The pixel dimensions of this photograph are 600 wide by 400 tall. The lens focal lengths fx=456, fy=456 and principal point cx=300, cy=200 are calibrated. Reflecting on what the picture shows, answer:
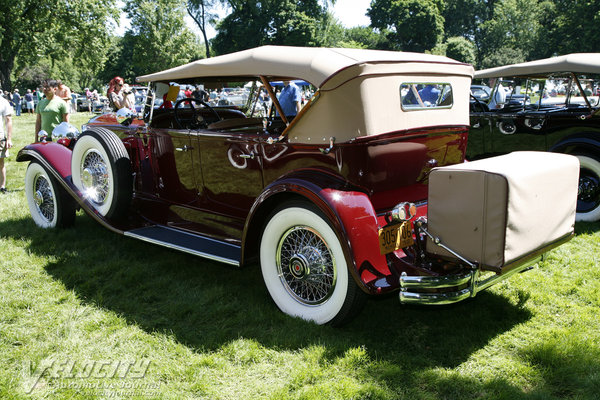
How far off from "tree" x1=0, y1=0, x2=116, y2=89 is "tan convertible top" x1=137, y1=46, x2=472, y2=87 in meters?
28.5

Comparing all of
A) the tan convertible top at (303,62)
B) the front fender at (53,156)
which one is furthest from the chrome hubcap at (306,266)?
the front fender at (53,156)

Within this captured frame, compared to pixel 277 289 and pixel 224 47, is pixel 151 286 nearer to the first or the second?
pixel 277 289

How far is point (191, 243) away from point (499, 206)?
249 centimetres

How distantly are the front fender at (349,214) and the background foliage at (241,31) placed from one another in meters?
29.4

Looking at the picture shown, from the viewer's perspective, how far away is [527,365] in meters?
2.78

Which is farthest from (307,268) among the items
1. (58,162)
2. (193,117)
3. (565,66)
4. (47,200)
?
(565,66)

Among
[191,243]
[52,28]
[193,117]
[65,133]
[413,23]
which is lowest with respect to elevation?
[191,243]

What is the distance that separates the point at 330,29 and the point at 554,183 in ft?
174

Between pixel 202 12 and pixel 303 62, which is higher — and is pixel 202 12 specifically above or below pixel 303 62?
above

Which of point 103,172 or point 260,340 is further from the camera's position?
point 103,172

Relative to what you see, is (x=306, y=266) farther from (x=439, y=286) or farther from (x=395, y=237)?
(x=439, y=286)

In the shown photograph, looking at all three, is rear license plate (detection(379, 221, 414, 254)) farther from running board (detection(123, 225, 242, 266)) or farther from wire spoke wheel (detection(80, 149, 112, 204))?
wire spoke wheel (detection(80, 149, 112, 204))

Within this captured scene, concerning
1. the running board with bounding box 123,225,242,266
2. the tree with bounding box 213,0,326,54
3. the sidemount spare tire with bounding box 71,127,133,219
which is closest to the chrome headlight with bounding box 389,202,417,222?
the running board with bounding box 123,225,242,266

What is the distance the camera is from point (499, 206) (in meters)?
2.54
